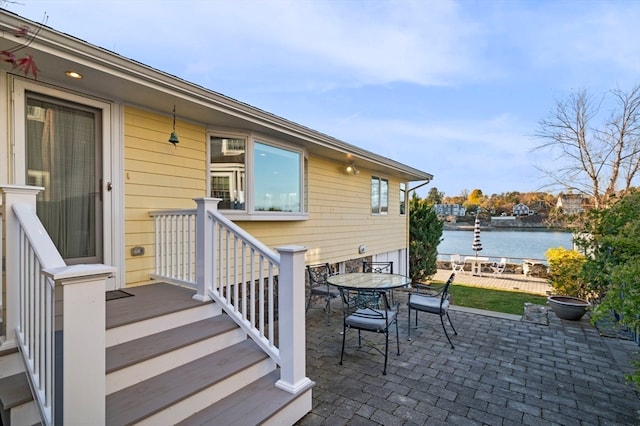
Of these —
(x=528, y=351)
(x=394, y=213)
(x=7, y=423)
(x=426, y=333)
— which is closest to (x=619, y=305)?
(x=528, y=351)

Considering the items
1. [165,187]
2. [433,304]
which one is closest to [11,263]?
[165,187]

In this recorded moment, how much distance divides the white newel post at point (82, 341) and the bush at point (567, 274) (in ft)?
26.7

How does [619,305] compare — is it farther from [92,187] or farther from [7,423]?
[92,187]

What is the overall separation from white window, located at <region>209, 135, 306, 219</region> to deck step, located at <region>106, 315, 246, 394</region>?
201cm

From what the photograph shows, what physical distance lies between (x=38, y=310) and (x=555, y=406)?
406 centimetres

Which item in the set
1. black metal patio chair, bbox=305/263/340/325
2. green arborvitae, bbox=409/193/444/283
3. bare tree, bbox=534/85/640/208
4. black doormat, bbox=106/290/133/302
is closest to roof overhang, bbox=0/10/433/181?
black doormat, bbox=106/290/133/302

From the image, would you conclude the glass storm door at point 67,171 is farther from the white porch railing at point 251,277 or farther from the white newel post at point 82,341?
the white newel post at point 82,341

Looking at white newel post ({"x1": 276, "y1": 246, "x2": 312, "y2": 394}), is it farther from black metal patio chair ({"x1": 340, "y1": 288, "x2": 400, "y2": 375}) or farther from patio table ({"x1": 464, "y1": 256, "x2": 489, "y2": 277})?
patio table ({"x1": 464, "y1": 256, "x2": 489, "y2": 277})

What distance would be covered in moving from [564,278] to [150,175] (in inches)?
331

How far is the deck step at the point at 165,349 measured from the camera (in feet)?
6.90

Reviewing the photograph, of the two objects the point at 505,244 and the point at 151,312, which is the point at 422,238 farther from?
the point at 505,244

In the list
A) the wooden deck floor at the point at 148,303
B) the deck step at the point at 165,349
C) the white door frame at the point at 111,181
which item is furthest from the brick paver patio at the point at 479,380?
the white door frame at the point at 111,181

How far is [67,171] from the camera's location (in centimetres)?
312

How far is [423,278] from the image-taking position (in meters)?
11.6
